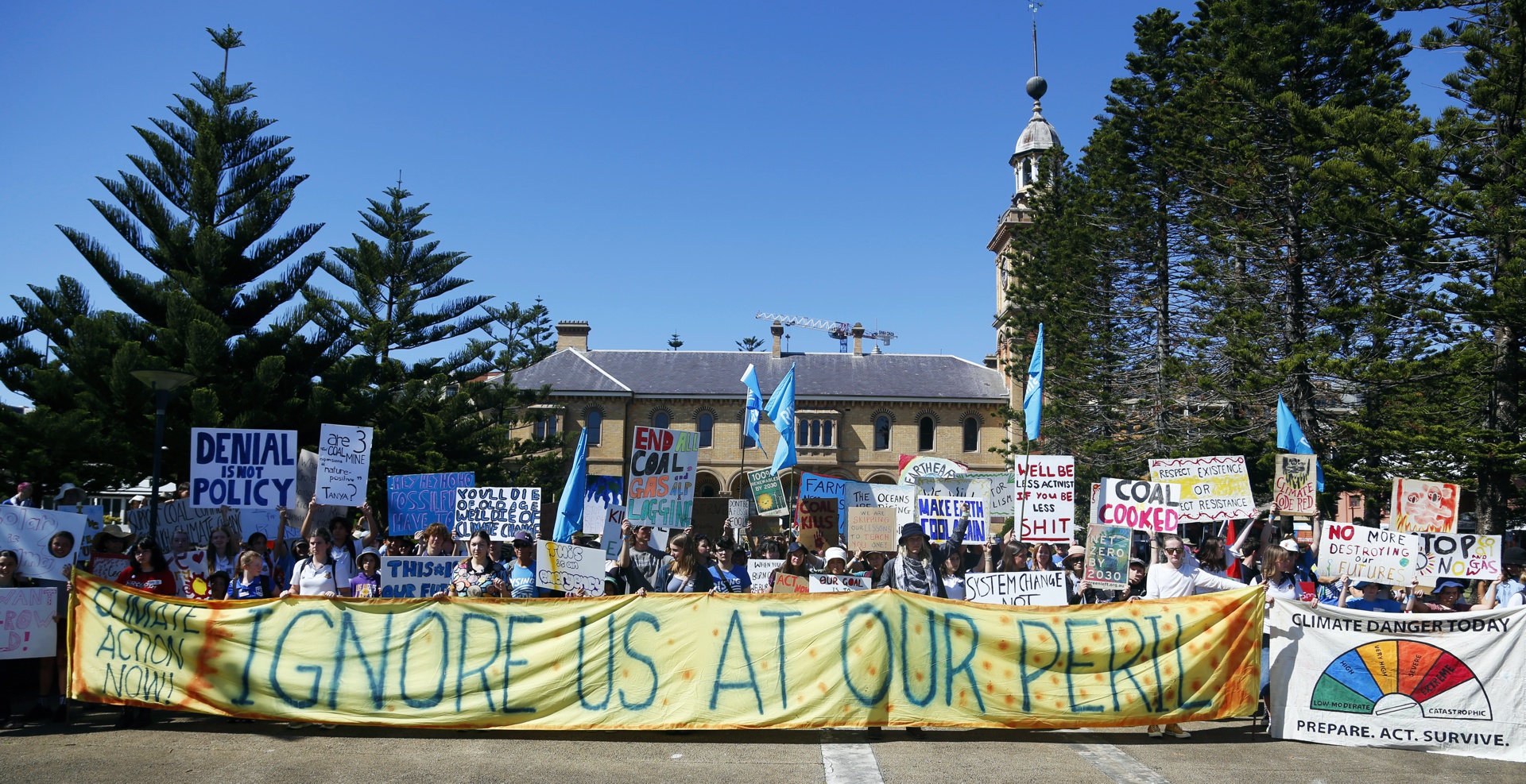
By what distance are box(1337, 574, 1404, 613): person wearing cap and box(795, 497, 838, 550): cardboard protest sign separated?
6.64 meters

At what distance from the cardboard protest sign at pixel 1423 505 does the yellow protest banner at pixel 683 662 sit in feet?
17.1

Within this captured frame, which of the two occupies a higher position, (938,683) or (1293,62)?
(1293,62)

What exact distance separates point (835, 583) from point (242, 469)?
219 inches

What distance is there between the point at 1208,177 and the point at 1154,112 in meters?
2.59

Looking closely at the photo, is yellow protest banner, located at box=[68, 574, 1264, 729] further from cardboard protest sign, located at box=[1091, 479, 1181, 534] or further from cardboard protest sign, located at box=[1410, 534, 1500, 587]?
cardboard protest sign, located at box=[1410, 534, 1500, 587]

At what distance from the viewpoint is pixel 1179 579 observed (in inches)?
310

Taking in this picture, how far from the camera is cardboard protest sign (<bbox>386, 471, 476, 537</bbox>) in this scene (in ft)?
40.2

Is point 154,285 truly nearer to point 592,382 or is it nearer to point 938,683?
point 938,683

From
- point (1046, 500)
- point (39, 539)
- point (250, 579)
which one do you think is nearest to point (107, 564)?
point (39, 539)

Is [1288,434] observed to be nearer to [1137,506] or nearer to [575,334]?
[1137,506]

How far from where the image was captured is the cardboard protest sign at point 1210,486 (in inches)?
416

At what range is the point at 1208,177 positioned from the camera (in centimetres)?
2405

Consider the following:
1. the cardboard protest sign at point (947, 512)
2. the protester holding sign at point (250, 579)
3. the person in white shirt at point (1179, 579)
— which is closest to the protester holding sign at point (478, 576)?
the protester holding sign at point (250, 579)

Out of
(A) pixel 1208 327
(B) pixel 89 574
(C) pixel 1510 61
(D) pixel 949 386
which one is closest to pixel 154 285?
(B) pixel 89 574
